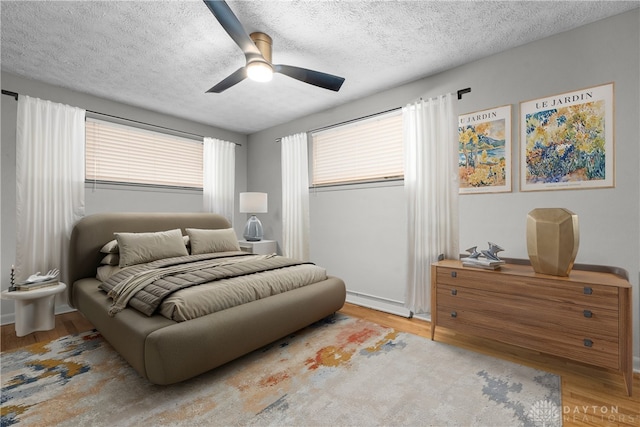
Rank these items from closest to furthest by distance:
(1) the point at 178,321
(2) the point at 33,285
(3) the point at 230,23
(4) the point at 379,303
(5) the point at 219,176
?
(3) the point at 230,23 < (1) the point at 178,321 < (2) the point at 33,285 < (4) the point at 379,303 < (5) the point at 219,176

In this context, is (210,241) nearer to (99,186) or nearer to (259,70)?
(99,186)

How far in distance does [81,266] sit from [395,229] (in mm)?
3408

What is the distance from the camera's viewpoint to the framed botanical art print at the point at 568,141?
2080 mm

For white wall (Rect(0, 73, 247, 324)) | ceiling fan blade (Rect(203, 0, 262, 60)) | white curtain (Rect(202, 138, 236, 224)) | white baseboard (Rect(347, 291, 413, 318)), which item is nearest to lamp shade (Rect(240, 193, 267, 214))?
white curtain (Rect(202, 138, 236, 224))

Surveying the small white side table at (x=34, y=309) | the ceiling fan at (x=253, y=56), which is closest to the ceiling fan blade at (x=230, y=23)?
the ceiling fan at (x=253, y=56)

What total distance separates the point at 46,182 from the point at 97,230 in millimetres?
669

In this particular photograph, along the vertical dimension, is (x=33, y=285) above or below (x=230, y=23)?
below

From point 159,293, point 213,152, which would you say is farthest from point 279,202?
point 159,293

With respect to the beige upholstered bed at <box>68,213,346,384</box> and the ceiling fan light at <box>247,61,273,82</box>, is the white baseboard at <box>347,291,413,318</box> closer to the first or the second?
the beige upholstered bed at <box>68,213,346,384</box>

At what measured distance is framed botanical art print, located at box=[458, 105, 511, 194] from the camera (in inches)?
98.0

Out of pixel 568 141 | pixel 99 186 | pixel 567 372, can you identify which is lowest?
pixel 567 372

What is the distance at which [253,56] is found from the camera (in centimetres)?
197

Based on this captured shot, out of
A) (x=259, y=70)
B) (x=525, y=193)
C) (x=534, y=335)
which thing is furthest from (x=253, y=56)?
(x=534, y=335)

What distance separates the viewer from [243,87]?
3.19m
